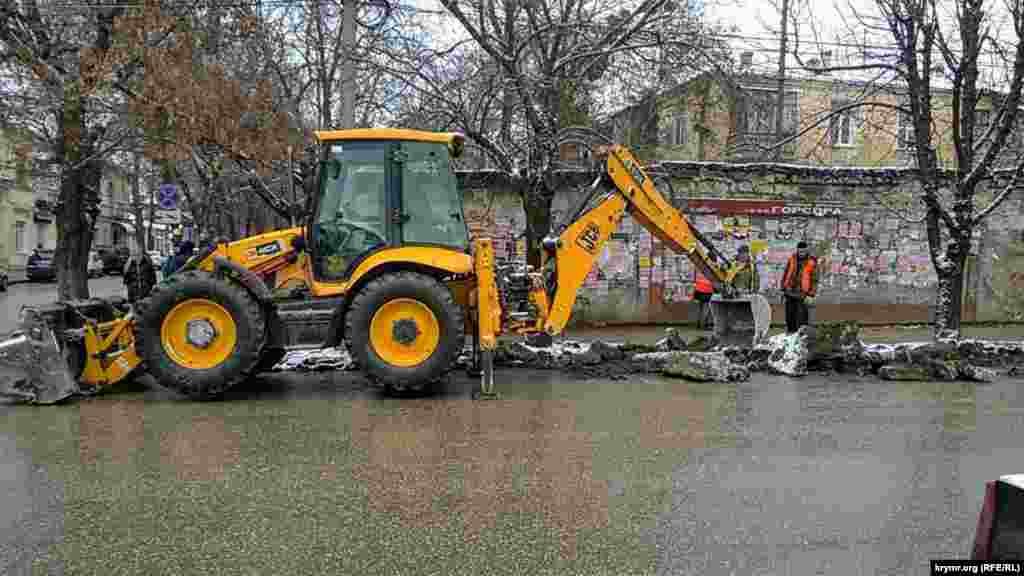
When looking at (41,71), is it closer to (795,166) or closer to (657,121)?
(657,121)

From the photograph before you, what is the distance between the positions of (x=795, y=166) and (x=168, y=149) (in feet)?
38.2

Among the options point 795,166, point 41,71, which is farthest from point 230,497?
point 795,166

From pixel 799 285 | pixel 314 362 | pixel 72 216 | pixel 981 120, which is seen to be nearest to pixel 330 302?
pixel 314 362

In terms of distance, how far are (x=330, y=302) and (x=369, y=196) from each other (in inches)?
47.4

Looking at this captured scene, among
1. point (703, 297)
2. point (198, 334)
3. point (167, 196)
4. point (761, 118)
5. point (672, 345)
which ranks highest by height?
point (761, 118)

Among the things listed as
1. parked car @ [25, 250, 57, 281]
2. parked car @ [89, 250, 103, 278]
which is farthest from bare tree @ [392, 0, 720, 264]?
parked car @ [89, 250, 103, 278]

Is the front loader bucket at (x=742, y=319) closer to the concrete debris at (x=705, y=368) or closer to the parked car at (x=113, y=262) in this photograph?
the concrete debris at (x=705, y=368)

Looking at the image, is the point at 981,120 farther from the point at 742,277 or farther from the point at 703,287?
the point at 742,277

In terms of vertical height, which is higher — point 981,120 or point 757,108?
point 757,108

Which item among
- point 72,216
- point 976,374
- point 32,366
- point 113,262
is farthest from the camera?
point 113,262

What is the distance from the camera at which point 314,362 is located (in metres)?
10.4

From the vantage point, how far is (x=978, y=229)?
663 inches

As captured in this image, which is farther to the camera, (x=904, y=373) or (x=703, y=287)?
(x=703, y=287)

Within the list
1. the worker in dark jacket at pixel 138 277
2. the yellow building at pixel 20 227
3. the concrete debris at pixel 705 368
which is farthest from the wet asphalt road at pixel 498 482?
the yellow building at pixel 20 227
